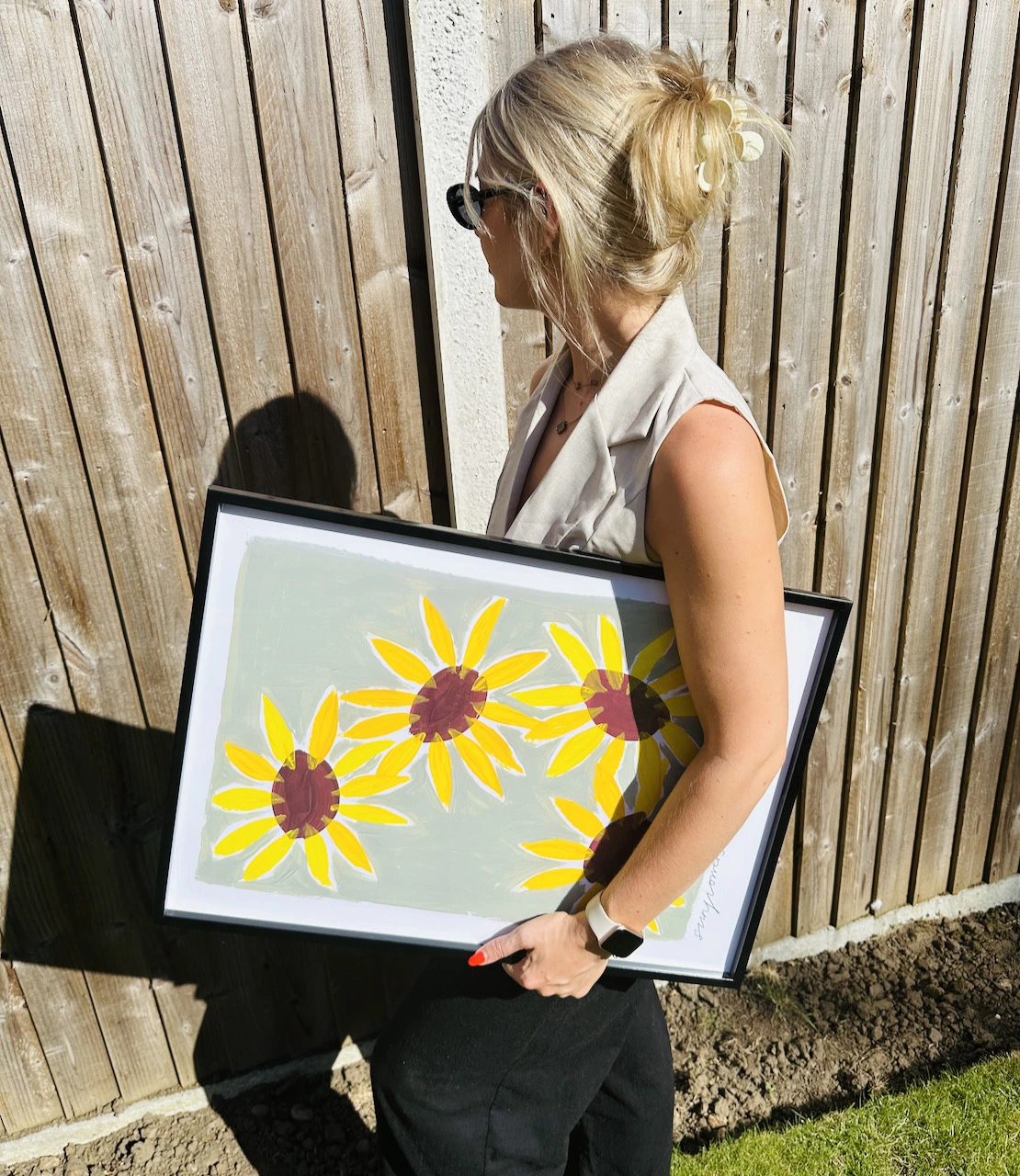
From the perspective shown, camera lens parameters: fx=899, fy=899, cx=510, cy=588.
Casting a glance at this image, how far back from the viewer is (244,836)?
4.50 feet

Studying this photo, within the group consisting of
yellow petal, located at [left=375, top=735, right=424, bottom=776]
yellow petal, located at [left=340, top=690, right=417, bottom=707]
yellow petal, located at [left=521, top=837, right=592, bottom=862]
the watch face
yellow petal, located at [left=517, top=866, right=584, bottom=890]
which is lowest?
the watch face

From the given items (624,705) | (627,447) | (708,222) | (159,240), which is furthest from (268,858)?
(708,222)

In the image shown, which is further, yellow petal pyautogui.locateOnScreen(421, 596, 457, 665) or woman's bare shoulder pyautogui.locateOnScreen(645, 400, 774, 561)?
yellow petal pyautogui.locateOnScreen(421, 596, 457, 665)

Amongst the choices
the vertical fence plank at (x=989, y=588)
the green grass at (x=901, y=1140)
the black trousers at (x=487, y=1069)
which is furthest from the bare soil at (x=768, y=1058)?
the black trousers at (x=487, y=1069)

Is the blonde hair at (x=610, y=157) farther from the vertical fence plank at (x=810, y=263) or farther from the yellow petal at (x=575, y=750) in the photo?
the vertical fence plank at (x=810, y=263)

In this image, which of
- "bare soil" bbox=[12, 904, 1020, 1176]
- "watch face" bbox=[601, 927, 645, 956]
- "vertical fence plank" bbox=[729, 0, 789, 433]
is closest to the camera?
"watch face" bbox=[601, 927, 645, 956]

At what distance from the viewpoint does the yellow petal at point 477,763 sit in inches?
53.6

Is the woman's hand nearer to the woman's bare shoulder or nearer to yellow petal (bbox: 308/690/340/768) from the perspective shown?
yellow petal (bbox: 308/690/340/768)

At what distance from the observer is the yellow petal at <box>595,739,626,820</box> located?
1.35 m

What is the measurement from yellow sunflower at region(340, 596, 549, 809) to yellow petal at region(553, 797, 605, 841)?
90 mm

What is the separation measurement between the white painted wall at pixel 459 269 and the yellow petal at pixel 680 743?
2.97 feet

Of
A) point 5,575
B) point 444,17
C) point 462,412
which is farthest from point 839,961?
point 444,17

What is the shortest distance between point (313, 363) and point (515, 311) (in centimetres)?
45

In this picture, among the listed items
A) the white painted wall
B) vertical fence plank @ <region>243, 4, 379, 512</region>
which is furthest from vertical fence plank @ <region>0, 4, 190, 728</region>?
the white painted wall
